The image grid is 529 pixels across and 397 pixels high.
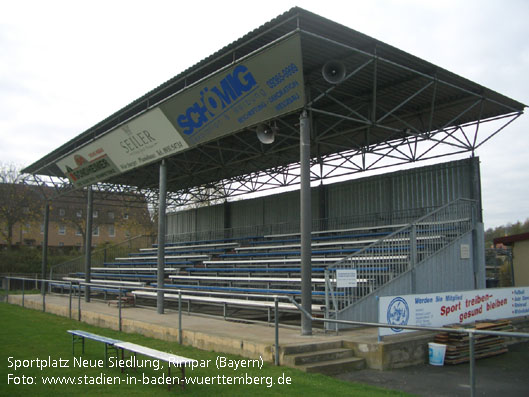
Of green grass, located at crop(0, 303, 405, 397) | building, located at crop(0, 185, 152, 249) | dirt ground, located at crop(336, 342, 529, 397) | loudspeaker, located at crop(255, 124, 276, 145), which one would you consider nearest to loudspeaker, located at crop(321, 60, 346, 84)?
loudspeaker, located at crop(255, 124, 276, 145)

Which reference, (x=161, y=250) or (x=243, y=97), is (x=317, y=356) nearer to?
(x=243, y=97)

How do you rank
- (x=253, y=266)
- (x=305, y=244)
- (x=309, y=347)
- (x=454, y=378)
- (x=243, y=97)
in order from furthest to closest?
(x=253, y=266)
(x=243, y=97)
(x=305, y=244)
(x=309, y=347)
(x=454, y=378)

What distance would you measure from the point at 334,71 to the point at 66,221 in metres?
45.0

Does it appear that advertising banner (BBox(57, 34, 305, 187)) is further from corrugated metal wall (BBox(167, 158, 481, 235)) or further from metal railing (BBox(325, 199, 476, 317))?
corrugated metal wall (BBox(167, 158, 481, 235))

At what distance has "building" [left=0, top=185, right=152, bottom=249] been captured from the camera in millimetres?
41094

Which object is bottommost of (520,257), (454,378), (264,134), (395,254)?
(454,378)

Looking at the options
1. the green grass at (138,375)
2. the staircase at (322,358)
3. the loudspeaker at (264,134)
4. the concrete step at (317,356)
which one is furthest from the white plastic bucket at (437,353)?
the loudspeaker at (264,134)

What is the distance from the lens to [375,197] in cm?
1728

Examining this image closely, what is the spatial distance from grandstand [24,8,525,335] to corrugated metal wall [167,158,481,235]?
0.05 metres

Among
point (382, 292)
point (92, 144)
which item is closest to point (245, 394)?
point (382, 292)

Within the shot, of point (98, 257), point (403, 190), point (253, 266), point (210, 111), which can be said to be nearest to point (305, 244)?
point (210, 111)

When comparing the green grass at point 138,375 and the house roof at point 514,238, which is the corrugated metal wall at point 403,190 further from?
the green grass at point 138,375

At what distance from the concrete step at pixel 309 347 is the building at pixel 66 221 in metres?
31.8

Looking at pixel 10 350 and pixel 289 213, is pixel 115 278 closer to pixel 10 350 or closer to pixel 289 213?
pixel 289 213
